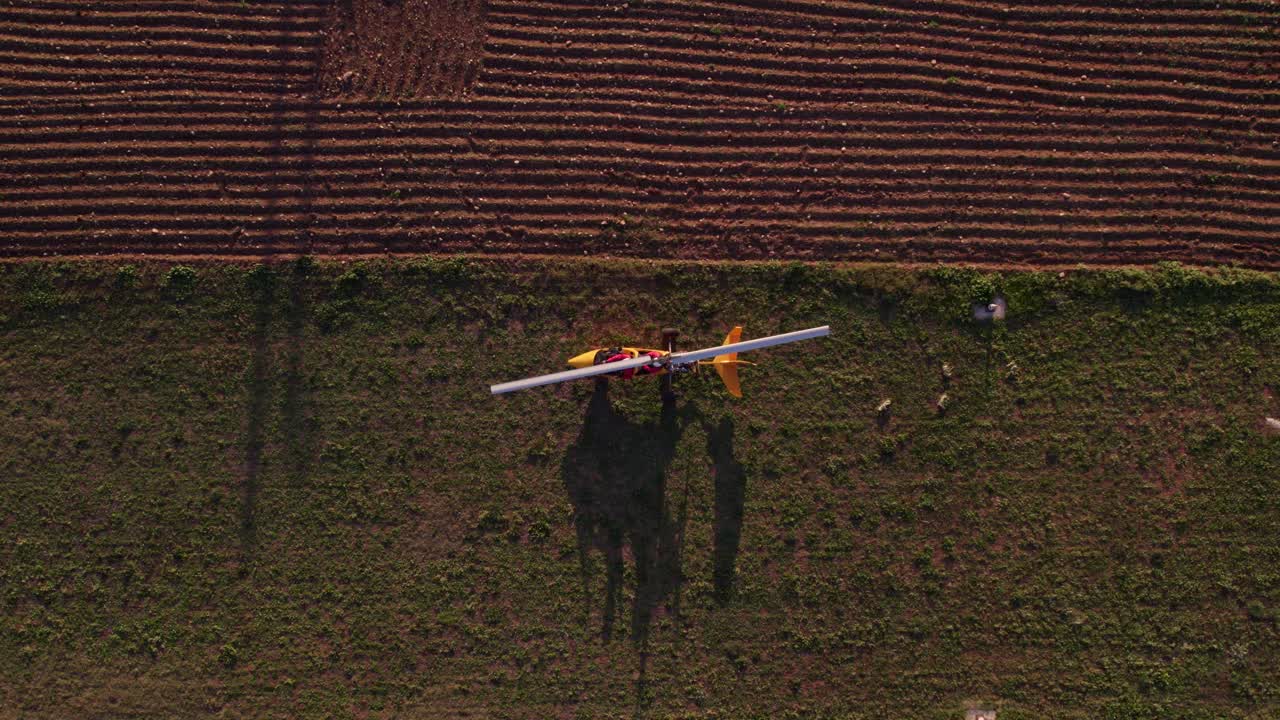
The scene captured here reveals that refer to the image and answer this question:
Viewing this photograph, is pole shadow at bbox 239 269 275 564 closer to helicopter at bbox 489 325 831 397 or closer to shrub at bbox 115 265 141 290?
shrub at bbox 115 265 141 290

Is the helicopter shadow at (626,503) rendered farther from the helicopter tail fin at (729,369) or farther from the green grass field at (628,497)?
the helicopter tail fin at (729,369)

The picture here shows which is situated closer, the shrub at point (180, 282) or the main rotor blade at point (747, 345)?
the main rotor blade at point (747, 345)

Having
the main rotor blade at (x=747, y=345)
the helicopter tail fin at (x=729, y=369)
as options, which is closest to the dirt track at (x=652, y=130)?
the helicopter tail fin at (x=729, y=369)

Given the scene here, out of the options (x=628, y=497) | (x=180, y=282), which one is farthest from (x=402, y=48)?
(x=628, y=497)

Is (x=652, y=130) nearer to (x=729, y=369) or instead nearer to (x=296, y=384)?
(x=729, y=369)

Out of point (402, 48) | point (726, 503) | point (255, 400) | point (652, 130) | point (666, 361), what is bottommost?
point (726, 503)

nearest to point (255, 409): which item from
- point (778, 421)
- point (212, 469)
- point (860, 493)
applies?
point (212, 469)

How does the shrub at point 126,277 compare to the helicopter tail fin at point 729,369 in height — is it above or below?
above
